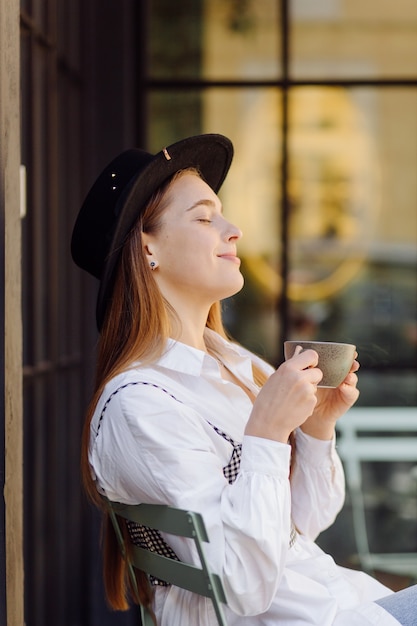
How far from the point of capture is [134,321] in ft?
6.06

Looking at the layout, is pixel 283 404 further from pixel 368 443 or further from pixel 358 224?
pixel 358 224

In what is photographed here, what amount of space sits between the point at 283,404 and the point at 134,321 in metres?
0.38

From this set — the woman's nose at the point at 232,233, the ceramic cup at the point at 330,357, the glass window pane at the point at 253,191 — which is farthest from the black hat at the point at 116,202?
the glass window pane at the point at 253,191

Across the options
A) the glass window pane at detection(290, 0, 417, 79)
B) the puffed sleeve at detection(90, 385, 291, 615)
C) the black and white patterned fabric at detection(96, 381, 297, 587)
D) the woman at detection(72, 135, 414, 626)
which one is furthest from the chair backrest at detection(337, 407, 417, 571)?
the puffed sleeve at detection(90, 385, 291, 615)

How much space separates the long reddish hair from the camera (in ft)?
6.04

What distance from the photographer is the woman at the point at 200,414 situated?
1.60 metres

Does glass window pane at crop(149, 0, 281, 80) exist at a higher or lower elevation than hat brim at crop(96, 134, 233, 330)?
higher

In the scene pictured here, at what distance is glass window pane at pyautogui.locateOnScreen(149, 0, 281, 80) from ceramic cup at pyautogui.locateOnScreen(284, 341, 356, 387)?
2.70 meters

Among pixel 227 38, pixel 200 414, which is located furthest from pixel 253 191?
pixel 200 414

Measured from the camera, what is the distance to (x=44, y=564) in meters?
3.20

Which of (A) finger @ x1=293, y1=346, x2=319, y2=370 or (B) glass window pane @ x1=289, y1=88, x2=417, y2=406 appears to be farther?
(B) glass window pane @ x1=289, y1=88, x2=417, y2=406

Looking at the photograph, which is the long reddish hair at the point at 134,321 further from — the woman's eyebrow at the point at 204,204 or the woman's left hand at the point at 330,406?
the woman's left hand at the point at 330,406

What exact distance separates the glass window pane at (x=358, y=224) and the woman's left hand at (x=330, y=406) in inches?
90.1

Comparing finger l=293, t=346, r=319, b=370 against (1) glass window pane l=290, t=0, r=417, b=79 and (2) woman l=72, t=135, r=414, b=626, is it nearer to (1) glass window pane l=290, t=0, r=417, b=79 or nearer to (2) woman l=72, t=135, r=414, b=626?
(2) woman l=72, t=135, r=414, b=626
